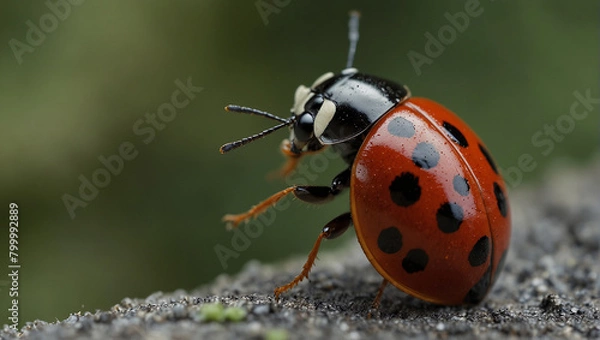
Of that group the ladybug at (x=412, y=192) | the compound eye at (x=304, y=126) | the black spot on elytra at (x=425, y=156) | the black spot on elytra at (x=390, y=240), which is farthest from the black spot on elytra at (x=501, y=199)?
the compound eye at (x=304, y=126)

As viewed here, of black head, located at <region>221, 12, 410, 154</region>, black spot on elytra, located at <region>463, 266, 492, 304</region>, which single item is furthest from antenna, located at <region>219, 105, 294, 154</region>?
black spot on elytra, located at <region>463, 266, 492, 304</region>

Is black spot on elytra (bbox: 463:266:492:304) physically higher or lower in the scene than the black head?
lower

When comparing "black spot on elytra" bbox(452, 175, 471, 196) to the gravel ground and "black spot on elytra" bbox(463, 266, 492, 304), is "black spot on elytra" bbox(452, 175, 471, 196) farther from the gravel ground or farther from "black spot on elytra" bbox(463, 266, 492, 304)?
the gravel ground

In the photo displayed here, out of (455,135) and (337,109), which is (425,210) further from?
(337,109)

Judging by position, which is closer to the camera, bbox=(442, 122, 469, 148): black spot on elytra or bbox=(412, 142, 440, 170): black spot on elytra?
bbox=(412, 142, 440, 170): black spot on elytra

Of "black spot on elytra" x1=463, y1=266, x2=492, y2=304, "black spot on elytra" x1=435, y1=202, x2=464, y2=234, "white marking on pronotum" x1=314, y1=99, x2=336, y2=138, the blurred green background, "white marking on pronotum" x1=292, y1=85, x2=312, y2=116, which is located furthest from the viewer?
the blurred green background

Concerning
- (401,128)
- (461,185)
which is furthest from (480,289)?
(401,128)

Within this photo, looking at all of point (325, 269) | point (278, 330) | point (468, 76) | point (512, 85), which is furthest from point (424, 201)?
point (512, 85)
